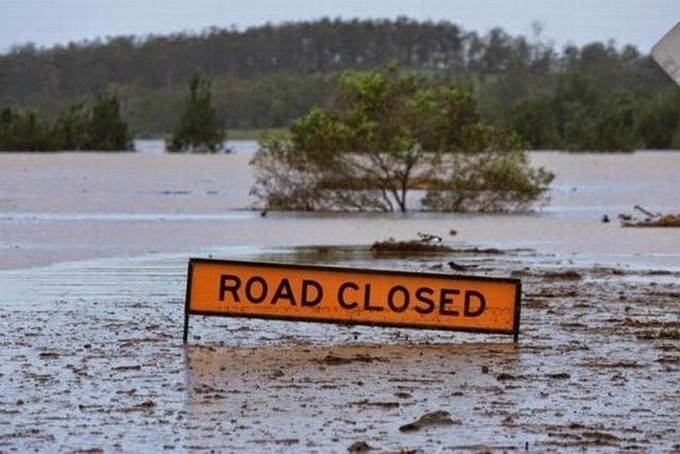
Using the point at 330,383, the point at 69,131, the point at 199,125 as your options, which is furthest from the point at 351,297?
the point at 69,131

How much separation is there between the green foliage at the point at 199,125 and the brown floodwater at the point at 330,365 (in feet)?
330

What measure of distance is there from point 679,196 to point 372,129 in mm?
28469

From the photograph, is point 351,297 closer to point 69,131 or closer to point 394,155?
point 394,155

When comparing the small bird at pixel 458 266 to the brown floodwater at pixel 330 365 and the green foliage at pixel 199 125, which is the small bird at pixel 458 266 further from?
the green foliage at pixel 199 125

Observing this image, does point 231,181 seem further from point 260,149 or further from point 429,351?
point 429,351

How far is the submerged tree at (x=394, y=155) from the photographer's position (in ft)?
159

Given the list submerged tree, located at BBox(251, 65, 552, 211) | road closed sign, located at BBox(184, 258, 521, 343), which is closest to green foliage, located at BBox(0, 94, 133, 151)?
submerged tree, located at BBox(251, 65, 552, 211)

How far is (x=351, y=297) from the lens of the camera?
15.5m

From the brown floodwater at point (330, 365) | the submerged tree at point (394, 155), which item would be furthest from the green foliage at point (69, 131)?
the brown floodwater at point (330, 365)

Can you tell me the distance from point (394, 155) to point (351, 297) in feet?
109

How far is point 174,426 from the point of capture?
10.7 meters

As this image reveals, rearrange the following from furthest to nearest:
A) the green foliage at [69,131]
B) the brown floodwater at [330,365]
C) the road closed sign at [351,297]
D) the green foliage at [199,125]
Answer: the green foliage at [69,131] < the green foliage at [199,125] < the road closed sign at [351,297] < the brown floodwater at [330,365]

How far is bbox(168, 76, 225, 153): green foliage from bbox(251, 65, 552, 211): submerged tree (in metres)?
81.8

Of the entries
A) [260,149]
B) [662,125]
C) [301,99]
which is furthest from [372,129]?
[301,99]
